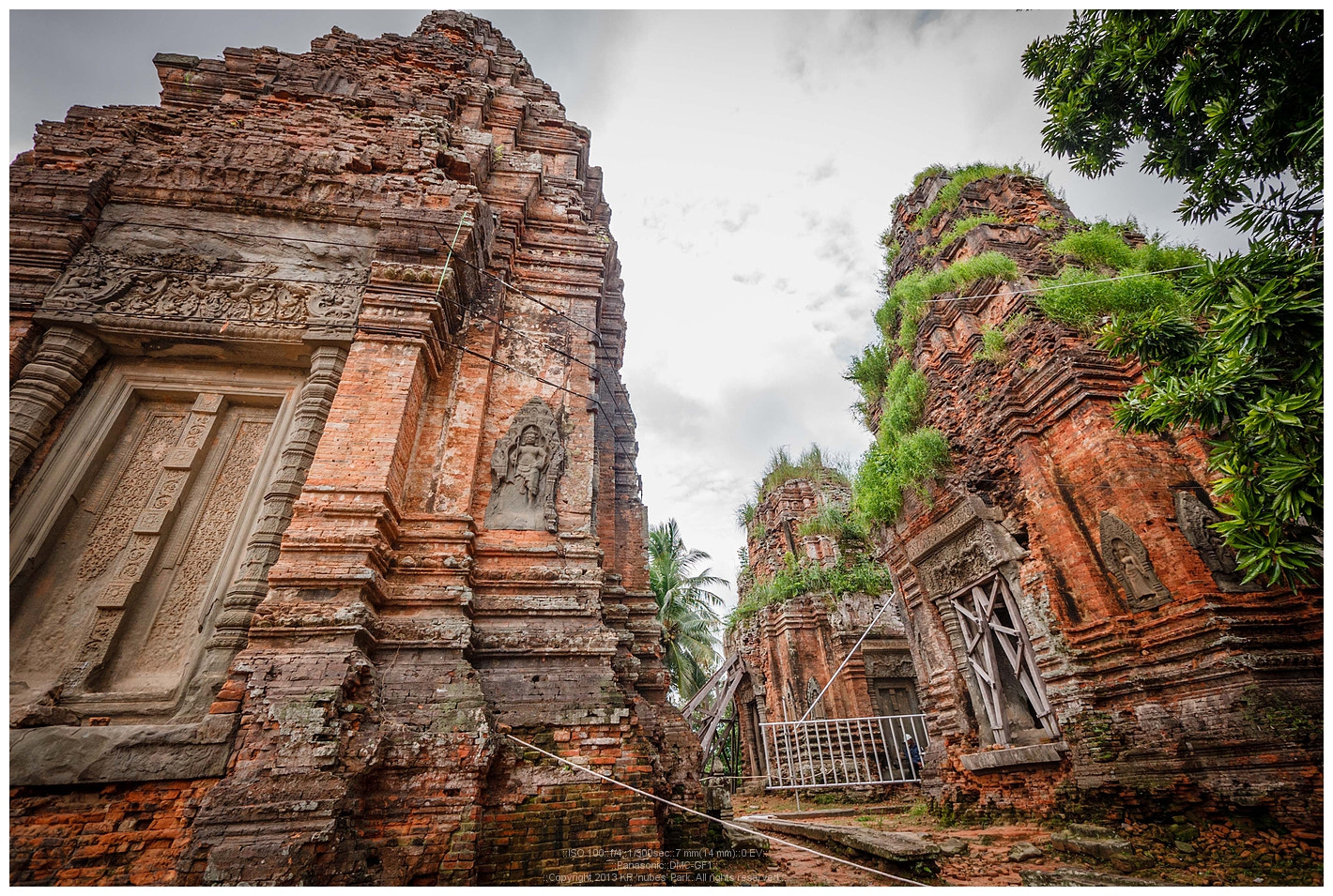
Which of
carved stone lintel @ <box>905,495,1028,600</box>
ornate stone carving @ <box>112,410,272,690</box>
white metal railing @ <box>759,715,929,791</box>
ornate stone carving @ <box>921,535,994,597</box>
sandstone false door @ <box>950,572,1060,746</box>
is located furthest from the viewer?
white metal railing @ <box>759,715,929,791</box>

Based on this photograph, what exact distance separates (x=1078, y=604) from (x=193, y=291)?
959 cm

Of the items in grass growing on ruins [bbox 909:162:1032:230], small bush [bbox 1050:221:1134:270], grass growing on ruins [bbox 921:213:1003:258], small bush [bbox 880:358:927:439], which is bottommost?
small bush [bbox 880:358:927:439]

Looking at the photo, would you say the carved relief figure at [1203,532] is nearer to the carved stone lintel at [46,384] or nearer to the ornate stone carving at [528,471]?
the ornate stone carving at [528,471]

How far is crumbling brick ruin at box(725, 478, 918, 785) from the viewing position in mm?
13172

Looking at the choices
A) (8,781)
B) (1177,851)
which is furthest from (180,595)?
(1177,851)

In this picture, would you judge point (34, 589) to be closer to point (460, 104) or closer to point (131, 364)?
point (131, 364)

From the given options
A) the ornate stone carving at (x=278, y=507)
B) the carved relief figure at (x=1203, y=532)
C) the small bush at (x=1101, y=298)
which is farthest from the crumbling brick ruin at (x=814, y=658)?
the ornate stone carving at (x=278, y=507)

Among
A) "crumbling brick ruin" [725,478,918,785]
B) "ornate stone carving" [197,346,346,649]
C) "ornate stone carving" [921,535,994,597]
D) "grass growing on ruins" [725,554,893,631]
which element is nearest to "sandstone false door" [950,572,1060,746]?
"ornate stone carving" [921,535,994,597]

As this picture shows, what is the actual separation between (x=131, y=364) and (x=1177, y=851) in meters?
10.2

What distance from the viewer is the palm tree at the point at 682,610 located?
21.4m

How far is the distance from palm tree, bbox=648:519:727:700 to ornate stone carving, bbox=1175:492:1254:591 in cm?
1654

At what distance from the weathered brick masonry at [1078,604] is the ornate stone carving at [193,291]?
7933mm

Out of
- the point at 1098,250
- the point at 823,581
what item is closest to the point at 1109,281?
the point at 1098,250

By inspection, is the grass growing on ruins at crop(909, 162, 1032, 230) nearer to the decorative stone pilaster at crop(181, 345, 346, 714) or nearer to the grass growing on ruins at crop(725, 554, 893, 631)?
the grass growing on ruins at crop(725, 554, 893, 631)
